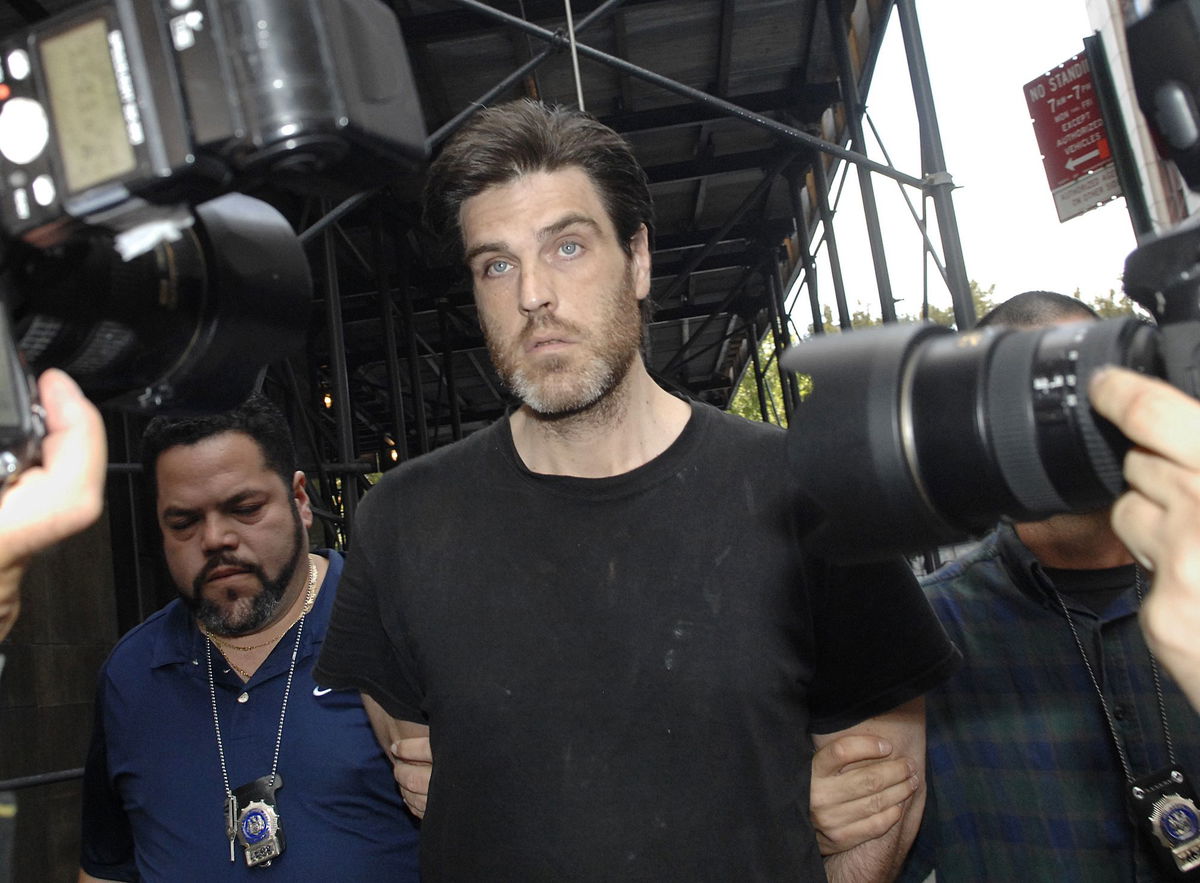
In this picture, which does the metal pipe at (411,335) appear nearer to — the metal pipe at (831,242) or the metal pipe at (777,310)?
the metal pipe at (831,242)

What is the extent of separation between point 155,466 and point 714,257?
290 inches

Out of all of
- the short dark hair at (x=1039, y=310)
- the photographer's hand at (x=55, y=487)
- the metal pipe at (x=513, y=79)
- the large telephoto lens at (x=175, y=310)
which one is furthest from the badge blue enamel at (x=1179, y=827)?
the metal pipe at (x=513, y=79)

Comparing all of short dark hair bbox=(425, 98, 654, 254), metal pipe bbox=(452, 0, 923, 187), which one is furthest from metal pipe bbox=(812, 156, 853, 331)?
short dark hair bbox=(425, 98, 654, 254)

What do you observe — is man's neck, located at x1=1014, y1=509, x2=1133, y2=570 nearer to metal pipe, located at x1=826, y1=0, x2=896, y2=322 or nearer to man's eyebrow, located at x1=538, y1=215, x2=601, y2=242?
man's eyebrow, located at x1=538, y1=215, x2=601, y2=242

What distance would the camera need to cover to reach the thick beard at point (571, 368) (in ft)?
6.35

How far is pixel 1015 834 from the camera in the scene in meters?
1.98

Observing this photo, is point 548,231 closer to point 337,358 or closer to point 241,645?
point 241,645

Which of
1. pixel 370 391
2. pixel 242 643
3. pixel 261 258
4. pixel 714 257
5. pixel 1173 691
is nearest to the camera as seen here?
pixel 261 258

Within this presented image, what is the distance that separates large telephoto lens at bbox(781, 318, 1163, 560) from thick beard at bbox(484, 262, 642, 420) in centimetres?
80

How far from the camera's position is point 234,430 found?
2.75 metres

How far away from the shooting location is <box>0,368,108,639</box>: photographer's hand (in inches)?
38.9

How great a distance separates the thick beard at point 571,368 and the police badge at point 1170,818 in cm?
106

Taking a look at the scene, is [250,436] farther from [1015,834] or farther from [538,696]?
[1015,834]

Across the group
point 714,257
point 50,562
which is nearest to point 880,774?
point 50,562
